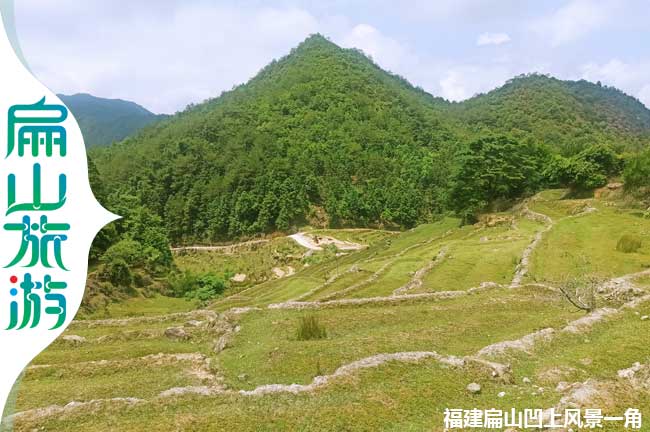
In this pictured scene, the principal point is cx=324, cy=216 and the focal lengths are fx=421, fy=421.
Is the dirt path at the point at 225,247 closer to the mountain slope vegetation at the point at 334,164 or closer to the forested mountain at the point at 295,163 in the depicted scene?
the mountain slope vegetation at the point at 334,164

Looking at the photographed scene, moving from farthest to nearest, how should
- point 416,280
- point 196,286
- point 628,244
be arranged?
point 196,286
point 628,244
point 416,280

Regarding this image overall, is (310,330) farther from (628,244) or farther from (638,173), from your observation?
(638,173)

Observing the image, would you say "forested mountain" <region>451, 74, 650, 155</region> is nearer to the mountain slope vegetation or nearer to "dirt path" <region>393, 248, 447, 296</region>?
the mountain slope vegetation

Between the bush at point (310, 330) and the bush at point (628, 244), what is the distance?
2557cm

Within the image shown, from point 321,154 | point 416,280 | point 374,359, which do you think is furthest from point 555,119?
point 374,359

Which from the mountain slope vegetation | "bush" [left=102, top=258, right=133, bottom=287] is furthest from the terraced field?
the mountain slope vegetation

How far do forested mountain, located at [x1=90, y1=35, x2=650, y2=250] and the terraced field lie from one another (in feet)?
174

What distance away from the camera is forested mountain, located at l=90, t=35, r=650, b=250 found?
121 meters

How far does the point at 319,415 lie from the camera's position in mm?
10242

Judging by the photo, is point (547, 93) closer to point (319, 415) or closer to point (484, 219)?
point (484, 219)

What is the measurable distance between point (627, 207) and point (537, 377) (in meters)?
45.1

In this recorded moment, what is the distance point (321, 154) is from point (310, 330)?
5080 inches

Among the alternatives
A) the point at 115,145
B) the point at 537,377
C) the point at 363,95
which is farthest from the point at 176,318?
the point at 115,145

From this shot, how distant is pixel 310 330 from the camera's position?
709 inches
